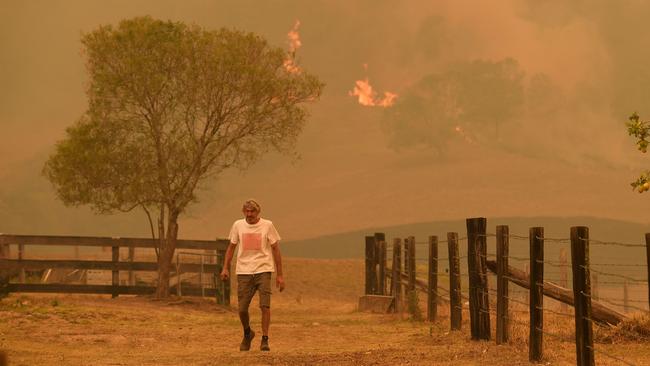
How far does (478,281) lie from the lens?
50.6ft

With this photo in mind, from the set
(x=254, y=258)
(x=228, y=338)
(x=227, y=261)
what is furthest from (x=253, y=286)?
(x=228, y=338)

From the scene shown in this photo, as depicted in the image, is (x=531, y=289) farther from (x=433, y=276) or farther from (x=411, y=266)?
(x=411, y=266)

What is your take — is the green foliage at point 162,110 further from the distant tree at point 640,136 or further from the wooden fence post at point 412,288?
the distant tree at point 640,136

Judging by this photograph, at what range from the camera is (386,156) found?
185 m

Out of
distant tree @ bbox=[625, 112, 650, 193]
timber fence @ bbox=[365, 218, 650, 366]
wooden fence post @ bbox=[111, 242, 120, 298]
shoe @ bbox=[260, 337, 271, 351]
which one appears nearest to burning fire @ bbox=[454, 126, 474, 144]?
wooden fence post @ bbox=[111, 242, 120, 298]

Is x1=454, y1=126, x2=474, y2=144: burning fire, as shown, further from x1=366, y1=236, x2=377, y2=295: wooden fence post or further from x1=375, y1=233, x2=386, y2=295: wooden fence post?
x1=375, y1=233, x2=386, y2=295: wooden fence post

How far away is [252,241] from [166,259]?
14148 mm

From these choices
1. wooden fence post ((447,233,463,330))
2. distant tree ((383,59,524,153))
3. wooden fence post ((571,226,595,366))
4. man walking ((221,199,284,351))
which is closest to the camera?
wooden fence post ((571,226,595,366))

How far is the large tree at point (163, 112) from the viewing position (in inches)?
1120

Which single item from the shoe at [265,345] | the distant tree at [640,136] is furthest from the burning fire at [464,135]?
the distant tree at [640,136]

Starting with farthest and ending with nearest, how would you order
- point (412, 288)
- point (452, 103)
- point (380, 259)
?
point (452, 103) < point (380, 259) < point (412, 288)

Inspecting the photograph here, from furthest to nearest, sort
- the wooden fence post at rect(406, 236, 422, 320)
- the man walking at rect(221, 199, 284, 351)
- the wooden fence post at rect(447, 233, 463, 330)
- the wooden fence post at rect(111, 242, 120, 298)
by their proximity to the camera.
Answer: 1. the wooden fence post at rect(111, 242, 120, 298)
2. the wooden fence post at rect(406, 236, 422, 320)
3. the wooden fence post at rect(447, 233, 463, 330)
4. the man walking at rect(221, 199, 284, 351)

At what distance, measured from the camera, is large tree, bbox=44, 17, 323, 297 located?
2845cm

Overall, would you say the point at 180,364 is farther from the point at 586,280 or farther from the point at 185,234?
the point at 185,234
